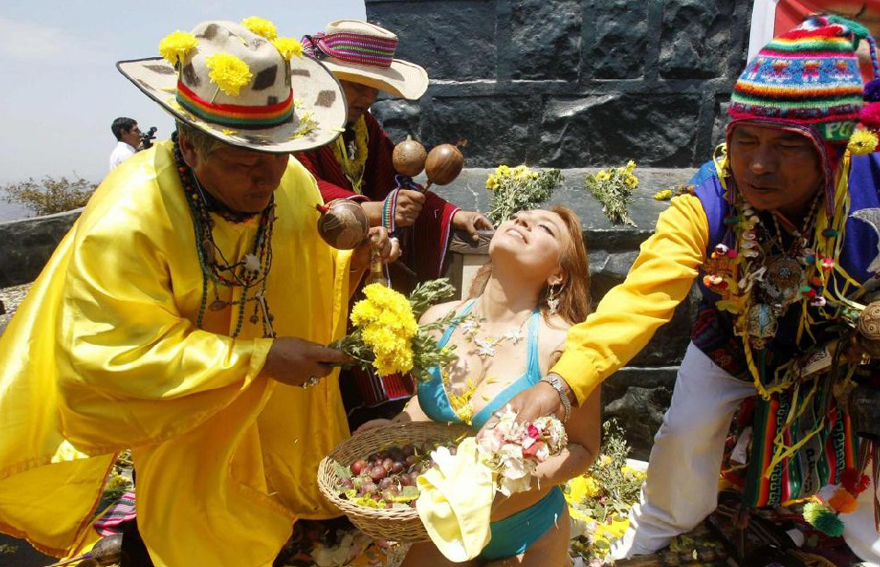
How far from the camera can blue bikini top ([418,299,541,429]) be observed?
2.78 metres

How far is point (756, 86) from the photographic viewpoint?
2.49 metres

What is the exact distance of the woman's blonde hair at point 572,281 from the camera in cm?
296

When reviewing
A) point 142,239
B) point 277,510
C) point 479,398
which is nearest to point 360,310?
point 479,398

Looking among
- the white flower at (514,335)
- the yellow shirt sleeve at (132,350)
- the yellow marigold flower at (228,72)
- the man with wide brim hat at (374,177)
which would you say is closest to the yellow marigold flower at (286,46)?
the yellow marigold flower at (228,72)

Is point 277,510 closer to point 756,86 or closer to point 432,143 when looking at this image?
point 756,86

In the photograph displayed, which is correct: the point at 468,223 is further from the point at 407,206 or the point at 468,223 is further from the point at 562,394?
the point at 562,394

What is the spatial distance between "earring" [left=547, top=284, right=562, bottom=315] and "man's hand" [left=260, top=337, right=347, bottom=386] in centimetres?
92

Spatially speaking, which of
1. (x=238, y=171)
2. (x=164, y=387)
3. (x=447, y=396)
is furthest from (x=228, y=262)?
(x=447, y=396)

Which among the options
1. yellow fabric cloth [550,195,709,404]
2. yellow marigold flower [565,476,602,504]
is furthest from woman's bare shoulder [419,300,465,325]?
yellow marigold flower [565,476,602,504]

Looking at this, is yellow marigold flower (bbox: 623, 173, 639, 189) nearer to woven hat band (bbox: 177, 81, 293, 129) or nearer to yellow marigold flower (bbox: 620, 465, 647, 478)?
yellow marigold flower (bbox: 620, 465, 647, 478)

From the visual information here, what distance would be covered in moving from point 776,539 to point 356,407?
2253 mm

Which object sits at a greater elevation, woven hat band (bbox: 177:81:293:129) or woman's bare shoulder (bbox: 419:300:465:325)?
woven hat band (bbox: 177:81:293:129)

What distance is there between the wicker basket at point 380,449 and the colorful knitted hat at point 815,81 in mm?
1696

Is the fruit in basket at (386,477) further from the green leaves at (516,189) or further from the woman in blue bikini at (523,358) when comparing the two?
the green leaves at (516,189)
